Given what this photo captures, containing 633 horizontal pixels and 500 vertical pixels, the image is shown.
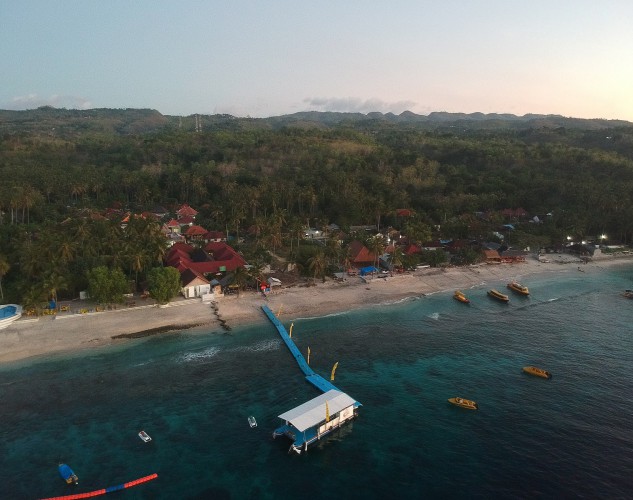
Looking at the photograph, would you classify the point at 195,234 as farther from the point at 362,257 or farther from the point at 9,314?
the point at 9,314

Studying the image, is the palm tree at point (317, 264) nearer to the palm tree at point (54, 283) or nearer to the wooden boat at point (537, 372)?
the wooden boat at point (537, 372)

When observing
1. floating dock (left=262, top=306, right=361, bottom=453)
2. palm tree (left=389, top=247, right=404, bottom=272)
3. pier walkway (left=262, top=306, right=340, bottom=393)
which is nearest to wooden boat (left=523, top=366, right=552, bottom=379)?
floating dock (left=262, top=306, right=361, bottom=453)

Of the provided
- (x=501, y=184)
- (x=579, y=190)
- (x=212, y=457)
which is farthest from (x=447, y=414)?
(x=501, y=184)

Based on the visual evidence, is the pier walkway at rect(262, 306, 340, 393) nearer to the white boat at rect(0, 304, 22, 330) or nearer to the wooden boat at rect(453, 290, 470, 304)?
the wooden boat at rect(453, 290, 470, 304)

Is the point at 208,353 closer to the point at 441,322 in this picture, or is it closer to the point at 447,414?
the point at 447,414

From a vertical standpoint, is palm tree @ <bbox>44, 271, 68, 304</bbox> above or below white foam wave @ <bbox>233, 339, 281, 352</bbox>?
above

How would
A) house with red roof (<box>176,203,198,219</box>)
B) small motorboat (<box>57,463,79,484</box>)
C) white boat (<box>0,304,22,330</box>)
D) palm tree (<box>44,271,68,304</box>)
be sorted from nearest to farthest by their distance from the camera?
small motorboat (<box>57,463,79,484</box>) < white boat (<box>0,304,22,330</box>) < palm tree (<box>44,271,68,304</box>) < house with red roof (<box>176,203,198,219</box>)

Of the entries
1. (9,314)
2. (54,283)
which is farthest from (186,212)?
(9,314)
